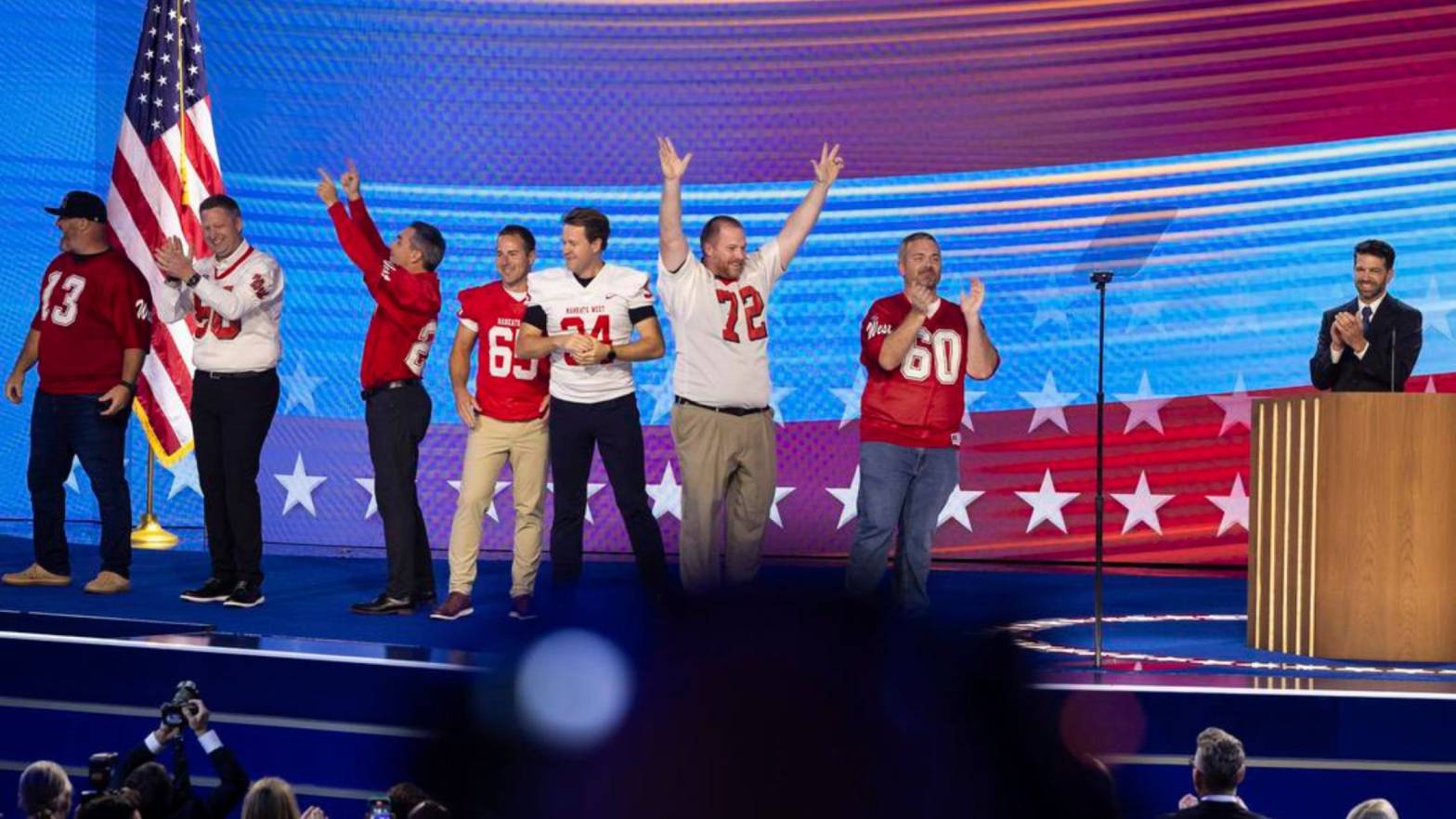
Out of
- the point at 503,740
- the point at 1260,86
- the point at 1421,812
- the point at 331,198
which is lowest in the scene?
the point at 1421,812

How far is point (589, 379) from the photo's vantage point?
627 cm

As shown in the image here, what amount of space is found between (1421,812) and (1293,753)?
33cm

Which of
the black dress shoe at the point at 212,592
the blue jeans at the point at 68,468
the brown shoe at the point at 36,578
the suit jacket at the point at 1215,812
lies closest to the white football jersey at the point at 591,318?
the black dress shoe at the point at 212,592

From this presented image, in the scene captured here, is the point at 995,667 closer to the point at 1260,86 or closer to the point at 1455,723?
the point at 1455,723

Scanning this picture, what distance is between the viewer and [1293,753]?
4648 mm

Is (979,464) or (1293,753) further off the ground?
(979,464)

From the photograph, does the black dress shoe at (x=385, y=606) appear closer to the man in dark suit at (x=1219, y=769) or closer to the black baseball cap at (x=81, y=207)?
the black baseball cap at (x=81, y=207)

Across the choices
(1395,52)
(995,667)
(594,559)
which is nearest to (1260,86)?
(1395,52)

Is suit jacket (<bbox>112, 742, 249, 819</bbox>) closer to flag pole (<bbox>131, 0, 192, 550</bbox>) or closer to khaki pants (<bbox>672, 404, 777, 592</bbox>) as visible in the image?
khaki pants (<bbox>672, 404, 777, 592</bbox>)

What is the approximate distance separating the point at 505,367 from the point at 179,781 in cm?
271

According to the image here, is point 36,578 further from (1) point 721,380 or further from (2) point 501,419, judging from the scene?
(1) point 721,380

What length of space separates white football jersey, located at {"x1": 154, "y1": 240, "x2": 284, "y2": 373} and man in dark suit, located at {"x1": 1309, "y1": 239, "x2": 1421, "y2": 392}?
3567 millimetres

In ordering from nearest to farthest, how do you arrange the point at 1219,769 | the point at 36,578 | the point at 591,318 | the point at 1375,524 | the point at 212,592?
the point at 1219,769 < the point at 1375,524 < the point at 591,318 < the point at 212,592 < the point at 36,578

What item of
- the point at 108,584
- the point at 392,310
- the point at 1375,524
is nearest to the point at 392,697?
the point at 392,310
